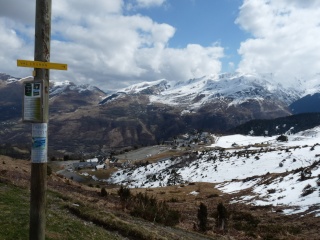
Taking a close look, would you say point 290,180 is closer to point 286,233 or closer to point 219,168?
point 286,233

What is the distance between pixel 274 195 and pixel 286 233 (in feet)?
62.8

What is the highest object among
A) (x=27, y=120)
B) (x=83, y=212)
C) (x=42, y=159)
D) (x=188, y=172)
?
(x=27, y=120)

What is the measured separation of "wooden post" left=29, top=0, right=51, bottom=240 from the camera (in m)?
7.55

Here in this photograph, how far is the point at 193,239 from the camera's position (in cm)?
1994

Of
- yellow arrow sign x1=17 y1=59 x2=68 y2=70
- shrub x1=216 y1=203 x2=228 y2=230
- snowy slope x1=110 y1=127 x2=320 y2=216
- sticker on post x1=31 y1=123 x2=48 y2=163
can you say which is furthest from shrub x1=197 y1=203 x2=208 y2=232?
yellow arrow sign x1=17 y1=59 x2=68 y2=70

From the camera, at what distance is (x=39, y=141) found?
7559mm

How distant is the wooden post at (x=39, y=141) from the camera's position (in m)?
7.55

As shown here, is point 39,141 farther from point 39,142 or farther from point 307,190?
point 307,190

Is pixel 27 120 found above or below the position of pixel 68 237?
above

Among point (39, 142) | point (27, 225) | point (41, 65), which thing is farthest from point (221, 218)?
point (41, 65)

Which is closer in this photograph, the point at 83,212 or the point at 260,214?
the point at 83,212

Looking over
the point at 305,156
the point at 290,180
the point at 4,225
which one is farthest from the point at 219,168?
the point at 4,225

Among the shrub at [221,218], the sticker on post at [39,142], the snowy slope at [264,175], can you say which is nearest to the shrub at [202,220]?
the shrub at [221,218]

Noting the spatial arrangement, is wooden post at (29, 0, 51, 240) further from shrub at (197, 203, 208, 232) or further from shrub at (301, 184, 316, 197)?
shrub at (301, 184, 316, 197)
